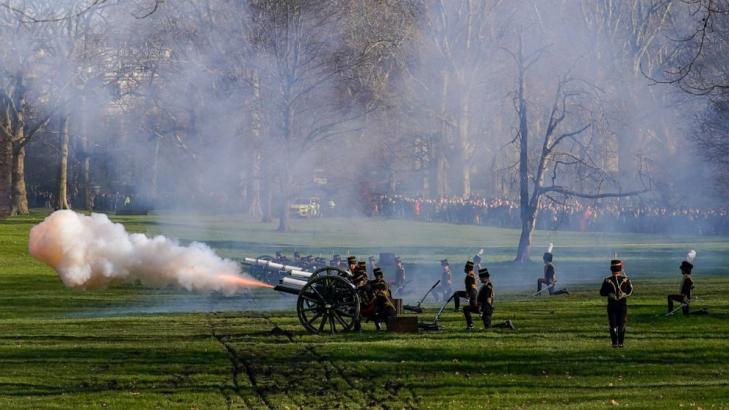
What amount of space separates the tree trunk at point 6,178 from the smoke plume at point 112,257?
2863cm

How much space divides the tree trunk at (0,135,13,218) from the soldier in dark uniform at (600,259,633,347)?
40533 millimetres

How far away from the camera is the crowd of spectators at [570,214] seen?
6825cm

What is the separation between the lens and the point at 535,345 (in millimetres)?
23625

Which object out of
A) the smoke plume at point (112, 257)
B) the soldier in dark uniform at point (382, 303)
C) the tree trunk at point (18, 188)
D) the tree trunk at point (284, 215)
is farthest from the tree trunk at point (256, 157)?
the soldier in dark uniform at point (382, 303)

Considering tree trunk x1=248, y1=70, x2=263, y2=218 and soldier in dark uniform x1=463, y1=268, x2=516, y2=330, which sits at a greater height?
tree trunk x1=248, y1=70, x2=263, y2=218

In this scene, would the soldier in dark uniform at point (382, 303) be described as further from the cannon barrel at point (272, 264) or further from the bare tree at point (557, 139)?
the bare tree at point (557, 139)

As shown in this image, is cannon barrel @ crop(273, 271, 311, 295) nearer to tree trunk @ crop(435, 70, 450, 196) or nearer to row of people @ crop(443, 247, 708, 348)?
row of people @ crop(443, 247, 708, 348)

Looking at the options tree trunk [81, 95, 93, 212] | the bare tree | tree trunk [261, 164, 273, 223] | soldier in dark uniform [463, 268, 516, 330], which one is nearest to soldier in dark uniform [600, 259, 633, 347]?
soldier in dark uniform [463, 268, 516, 330]

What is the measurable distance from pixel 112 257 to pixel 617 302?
43.6 feet

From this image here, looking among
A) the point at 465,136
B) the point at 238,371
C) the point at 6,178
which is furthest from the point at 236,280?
the point at 6,178

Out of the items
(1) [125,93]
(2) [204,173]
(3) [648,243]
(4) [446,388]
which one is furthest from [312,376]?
(3) [648,243]

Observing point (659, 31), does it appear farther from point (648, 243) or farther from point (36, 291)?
point (36, 291)

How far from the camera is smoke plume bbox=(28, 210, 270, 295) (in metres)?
30.4

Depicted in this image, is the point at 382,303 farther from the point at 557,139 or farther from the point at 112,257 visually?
the point at 557,139
